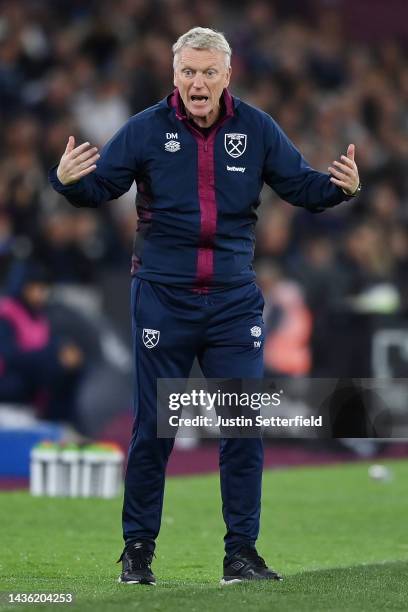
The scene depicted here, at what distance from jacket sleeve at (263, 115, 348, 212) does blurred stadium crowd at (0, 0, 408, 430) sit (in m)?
7.13

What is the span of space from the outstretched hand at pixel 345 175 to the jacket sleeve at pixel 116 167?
2.52ft

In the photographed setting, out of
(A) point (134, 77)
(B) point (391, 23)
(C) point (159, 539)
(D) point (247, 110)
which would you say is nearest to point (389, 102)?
(B) point (391, 23)

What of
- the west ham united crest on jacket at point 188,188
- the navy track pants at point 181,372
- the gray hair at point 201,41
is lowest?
the navy track pants at point 181,372

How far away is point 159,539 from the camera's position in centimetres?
781

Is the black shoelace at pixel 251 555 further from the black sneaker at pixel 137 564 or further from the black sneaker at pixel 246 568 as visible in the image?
the black sneaker at pixel 137 564

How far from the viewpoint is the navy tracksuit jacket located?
5.85m

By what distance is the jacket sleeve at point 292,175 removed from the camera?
5969mm

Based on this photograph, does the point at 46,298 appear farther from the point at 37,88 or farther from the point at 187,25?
the point at 187,25

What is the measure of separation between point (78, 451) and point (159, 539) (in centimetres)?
206

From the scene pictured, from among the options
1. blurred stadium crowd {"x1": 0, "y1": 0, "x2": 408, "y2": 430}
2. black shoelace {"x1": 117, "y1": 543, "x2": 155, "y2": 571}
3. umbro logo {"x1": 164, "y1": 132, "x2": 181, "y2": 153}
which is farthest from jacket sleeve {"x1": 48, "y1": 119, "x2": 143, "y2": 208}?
blurred stadium crowd {"x1": 0, "y1": 0, "x2": 408, "y2": 430}

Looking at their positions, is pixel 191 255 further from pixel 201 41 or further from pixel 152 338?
pixel 201 41

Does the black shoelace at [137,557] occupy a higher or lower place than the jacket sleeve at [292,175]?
lower

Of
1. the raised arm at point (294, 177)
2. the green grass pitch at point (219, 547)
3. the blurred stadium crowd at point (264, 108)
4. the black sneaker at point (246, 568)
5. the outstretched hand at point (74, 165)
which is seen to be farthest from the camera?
the blurred stadium crowd at point (264, 108)

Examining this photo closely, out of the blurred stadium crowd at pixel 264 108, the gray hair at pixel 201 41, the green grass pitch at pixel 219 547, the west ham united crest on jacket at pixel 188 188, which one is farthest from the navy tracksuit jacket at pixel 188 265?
the blurred stadium crowd at pixel 264 108
